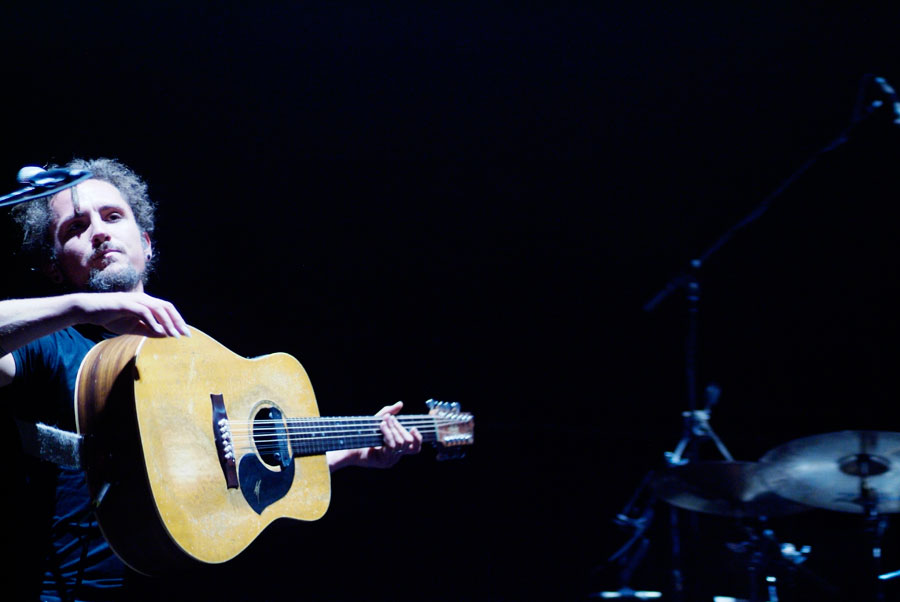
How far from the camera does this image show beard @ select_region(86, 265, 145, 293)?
102 inches

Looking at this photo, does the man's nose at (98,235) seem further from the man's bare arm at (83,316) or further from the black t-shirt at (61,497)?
the man's bare arm at (83,316)

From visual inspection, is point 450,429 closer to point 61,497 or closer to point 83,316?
point 61,497

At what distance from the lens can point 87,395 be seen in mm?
2014

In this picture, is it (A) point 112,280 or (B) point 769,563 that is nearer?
(A) point 112,280

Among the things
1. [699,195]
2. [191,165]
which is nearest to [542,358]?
[699,195]

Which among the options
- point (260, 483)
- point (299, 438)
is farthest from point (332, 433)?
point (260, 483)

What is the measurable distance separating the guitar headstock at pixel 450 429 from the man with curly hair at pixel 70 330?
0.54m

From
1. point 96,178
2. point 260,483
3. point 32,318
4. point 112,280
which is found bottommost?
point 260,483

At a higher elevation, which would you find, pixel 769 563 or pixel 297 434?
pixel 297 434

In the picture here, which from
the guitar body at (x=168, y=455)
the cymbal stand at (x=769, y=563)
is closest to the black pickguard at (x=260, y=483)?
the guitar body at (x=168, y=455)

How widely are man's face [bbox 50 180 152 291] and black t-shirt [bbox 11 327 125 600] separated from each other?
44 centimetres

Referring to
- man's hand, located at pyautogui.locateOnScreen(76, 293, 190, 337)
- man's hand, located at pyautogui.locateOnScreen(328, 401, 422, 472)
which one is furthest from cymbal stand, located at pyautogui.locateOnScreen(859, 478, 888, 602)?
man's hand, located at pyautogui.locateOnScreen(76, 293, 190, 337)

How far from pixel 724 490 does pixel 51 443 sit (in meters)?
3.01

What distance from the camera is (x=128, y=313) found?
192cm
